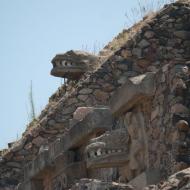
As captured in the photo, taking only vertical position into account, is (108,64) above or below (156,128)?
above

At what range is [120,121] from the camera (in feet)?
→ 31.1

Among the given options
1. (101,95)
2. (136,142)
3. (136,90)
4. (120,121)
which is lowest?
(136,142)

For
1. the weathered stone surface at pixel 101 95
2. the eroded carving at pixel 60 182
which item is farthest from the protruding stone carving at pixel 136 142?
the weathered stone surface at pixel 101 95

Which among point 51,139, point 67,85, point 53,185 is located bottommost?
point 53,185

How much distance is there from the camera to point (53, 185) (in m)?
11.6

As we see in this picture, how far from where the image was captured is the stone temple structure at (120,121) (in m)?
7.90

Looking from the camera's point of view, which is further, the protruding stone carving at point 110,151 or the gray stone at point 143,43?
the gray stone at point 143,43

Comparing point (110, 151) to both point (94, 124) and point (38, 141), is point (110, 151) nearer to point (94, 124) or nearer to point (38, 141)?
point (94, 124)

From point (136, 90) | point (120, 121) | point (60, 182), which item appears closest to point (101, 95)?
point (60, 182)

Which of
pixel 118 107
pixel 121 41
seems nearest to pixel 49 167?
pixel 118 107

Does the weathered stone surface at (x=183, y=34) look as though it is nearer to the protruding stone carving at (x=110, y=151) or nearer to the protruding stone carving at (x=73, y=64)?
the protruding stone carving at (x=73, y=64)

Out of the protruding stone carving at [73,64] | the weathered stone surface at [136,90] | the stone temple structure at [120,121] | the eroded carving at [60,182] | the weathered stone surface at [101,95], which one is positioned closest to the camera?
the stone temple structure at [120,121]

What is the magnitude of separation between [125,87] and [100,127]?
59.5 inches

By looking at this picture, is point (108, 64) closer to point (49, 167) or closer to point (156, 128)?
point (49, 167)
